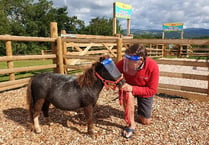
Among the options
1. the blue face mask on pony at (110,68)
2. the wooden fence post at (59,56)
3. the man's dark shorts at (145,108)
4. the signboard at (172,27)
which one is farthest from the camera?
the signboard at (172,27)

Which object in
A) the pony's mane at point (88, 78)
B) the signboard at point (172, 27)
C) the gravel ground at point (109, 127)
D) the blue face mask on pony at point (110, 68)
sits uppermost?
the signboard at point (172, 27)

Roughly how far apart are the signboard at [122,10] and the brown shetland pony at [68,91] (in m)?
11.3

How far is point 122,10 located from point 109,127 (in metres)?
12.1

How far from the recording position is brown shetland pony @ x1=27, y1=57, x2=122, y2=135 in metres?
2.78

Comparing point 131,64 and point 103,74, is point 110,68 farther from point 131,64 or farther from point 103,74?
point 131,64

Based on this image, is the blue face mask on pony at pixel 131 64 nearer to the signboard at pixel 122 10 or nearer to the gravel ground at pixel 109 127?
the gravel ground at pixel 109 127

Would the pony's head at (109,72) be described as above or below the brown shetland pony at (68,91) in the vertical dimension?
above

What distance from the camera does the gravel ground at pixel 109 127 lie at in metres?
2.84

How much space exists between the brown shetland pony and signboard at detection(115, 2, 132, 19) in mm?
11332

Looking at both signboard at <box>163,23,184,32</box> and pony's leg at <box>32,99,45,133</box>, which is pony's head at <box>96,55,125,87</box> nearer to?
pony's leg at <box>32,99,45,133</box>

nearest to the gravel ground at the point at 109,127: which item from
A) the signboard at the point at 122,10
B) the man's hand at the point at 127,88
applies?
the man's hand at the point at 127,88

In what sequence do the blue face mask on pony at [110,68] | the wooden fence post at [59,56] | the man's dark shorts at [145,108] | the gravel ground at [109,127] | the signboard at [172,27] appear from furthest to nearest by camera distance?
the signboard at [172,27]
the wooden fence post at [59,56]
the man's dark shorts at [145,108]
the gravel ground at [109,127]
the blue face mask on pony at [110,68]

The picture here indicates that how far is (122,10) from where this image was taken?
1401 cm

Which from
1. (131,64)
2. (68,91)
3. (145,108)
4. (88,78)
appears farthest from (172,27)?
(68,91)
